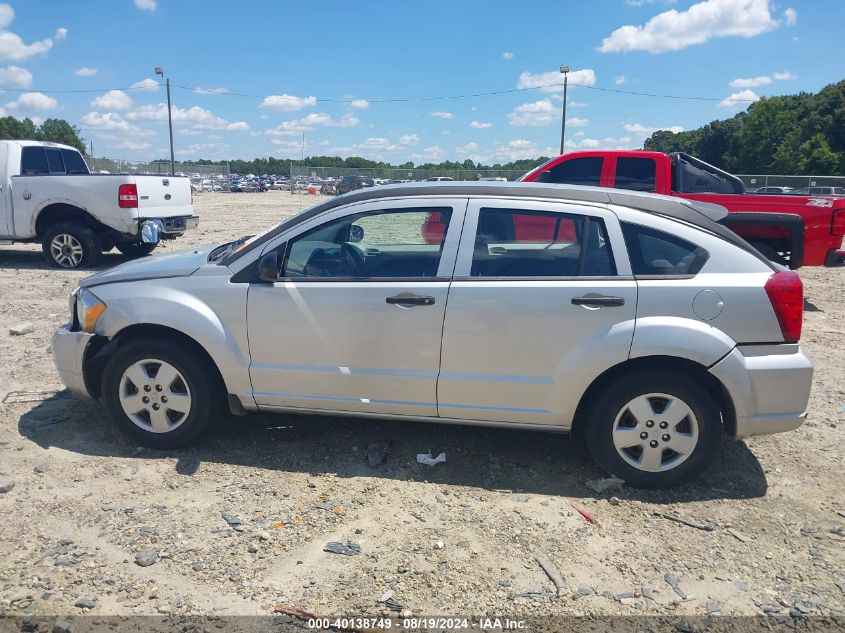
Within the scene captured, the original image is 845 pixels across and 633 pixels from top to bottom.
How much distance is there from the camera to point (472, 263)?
390 cm

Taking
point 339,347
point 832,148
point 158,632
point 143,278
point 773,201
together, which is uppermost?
point 832,148

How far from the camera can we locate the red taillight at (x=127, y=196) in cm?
1082

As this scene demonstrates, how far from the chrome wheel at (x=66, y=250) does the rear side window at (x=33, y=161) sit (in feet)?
4.39

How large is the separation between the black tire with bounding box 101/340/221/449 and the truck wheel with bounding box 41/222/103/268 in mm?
7971

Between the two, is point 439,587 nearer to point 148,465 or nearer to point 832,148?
point 148,465

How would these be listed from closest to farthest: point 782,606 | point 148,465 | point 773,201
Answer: point 782,606
point 148,465
point 773,201

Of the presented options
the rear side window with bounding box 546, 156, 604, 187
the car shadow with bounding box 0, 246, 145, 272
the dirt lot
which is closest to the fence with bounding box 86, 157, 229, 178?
the car shadow with bounding box 0, 246, 145, 272

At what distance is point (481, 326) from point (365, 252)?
102cm

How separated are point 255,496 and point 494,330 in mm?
1723

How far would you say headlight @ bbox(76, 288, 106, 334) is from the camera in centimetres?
427

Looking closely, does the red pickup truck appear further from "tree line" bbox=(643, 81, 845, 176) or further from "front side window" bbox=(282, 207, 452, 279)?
"tree line" bbox=(643, 81, 845, 176)

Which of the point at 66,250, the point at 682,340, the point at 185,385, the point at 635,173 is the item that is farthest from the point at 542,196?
the point at 66,250

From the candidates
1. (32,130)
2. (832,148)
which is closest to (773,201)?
(832,148)

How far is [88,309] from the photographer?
4289 millimetres
